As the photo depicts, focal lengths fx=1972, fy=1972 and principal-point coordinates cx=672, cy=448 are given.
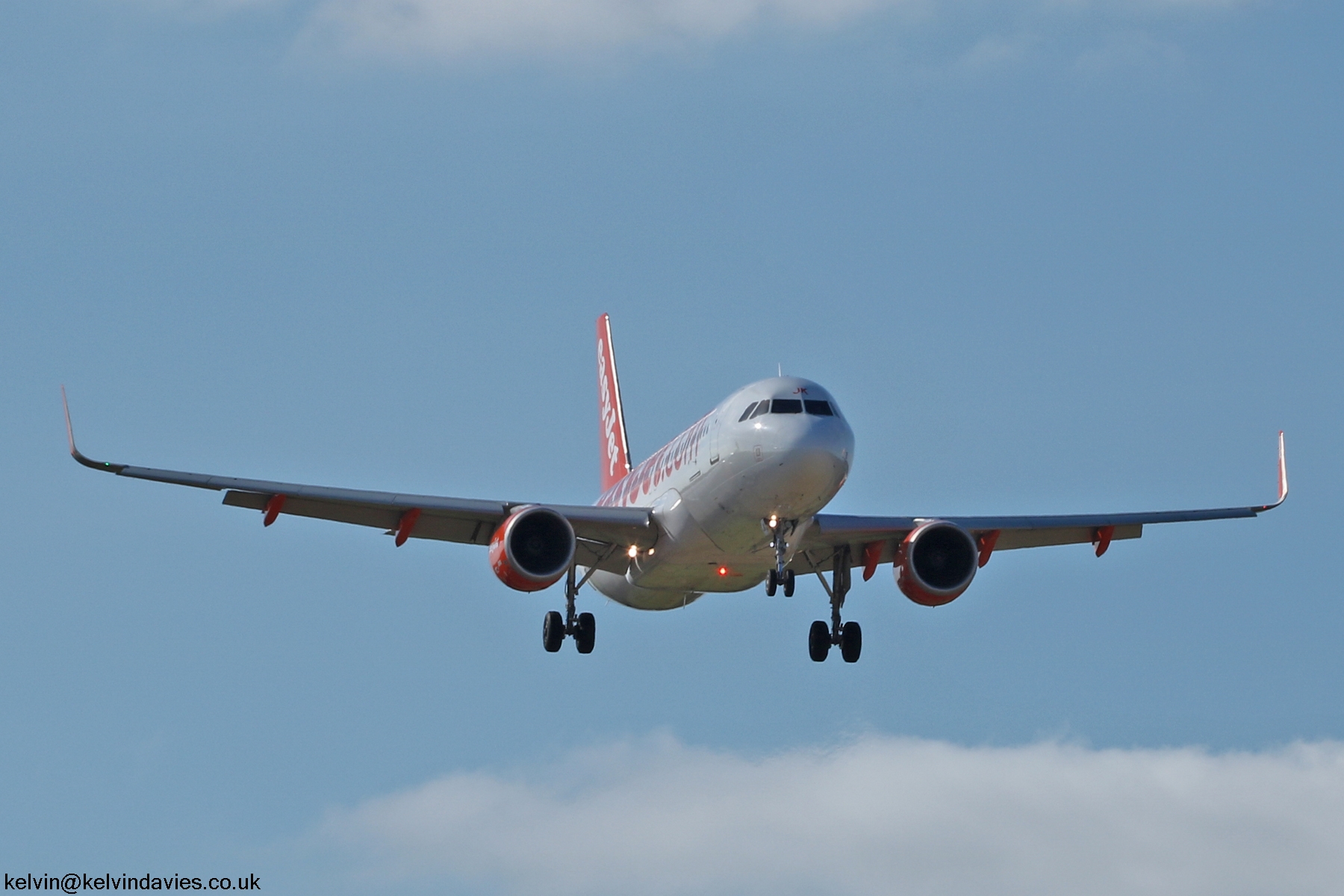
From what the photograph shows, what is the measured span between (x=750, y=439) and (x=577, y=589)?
8.62m

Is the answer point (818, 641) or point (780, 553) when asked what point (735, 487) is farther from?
point (818, 641)

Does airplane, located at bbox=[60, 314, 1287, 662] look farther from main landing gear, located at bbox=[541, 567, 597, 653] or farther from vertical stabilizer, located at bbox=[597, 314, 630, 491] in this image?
vertical stabilizer, located at bbox=[597, 314, 630, 491]

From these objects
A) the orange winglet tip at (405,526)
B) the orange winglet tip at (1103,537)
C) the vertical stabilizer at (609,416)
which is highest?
the vertical stabilizer at (609,416)

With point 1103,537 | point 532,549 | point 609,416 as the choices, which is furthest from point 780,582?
point 609,416

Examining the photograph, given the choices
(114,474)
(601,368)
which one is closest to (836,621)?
(114,474)

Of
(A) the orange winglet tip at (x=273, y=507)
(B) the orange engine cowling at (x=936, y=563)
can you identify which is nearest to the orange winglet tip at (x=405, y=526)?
(A) the orange winglet tip at (x=273, y=507)

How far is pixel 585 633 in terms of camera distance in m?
45.3

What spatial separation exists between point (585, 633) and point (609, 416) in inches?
697

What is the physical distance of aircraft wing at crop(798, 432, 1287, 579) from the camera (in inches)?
1716

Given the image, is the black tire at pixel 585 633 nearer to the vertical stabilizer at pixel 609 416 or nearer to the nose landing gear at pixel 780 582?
the nose landing gear at pixel 780 582

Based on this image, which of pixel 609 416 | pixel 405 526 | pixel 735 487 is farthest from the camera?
pixel 609 416

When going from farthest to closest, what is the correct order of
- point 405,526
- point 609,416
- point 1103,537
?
point 609,416 < point 1103,537 < point 405,526

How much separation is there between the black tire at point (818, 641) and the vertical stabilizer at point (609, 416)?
44.4 feet

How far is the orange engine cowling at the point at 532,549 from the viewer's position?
41.0 m
